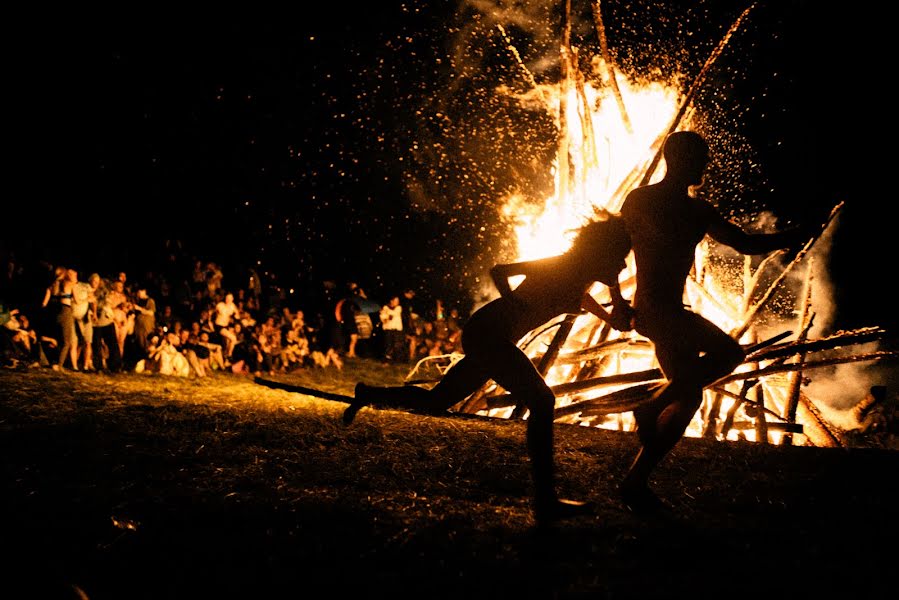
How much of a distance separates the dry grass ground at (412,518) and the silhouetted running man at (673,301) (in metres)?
0.43

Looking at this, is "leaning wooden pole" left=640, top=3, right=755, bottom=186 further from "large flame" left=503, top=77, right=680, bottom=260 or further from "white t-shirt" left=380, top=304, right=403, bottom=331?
"white t-shirt" left=380, top=304, right=403, bottom=331

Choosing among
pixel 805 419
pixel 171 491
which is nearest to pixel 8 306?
pixel 171 491

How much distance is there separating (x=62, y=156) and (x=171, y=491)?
50.1ft

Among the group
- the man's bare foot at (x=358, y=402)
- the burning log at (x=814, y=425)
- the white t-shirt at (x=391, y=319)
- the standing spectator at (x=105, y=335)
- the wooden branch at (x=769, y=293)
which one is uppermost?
the wooden branch at (x=769, y=293)

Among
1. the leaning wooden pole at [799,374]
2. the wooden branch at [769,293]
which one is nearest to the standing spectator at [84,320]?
the wooden branch at [769,293]

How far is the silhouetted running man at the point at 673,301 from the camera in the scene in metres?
3.00

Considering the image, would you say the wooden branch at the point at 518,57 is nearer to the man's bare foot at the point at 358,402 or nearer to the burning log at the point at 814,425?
the burning log at the point at 814,425

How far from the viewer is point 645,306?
3.18 meters

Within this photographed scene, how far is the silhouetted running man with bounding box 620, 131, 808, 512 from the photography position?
300 centimetres

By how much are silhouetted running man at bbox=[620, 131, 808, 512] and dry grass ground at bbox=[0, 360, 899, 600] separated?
43 centimetres

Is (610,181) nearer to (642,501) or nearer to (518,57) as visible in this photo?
(518,57)

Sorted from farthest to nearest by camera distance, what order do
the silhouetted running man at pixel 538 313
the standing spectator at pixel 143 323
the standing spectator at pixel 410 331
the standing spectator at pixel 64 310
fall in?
1. the standing spectator at pixel 410 331
2. the standing spectator at pixel 143 323
3. the standing spectator at pixel 64 310
4. the silhouetted running man at pixel 538 313

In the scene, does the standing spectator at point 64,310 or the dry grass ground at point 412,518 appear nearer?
the dry grass ground at point 412,518

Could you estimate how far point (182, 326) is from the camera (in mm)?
12102
